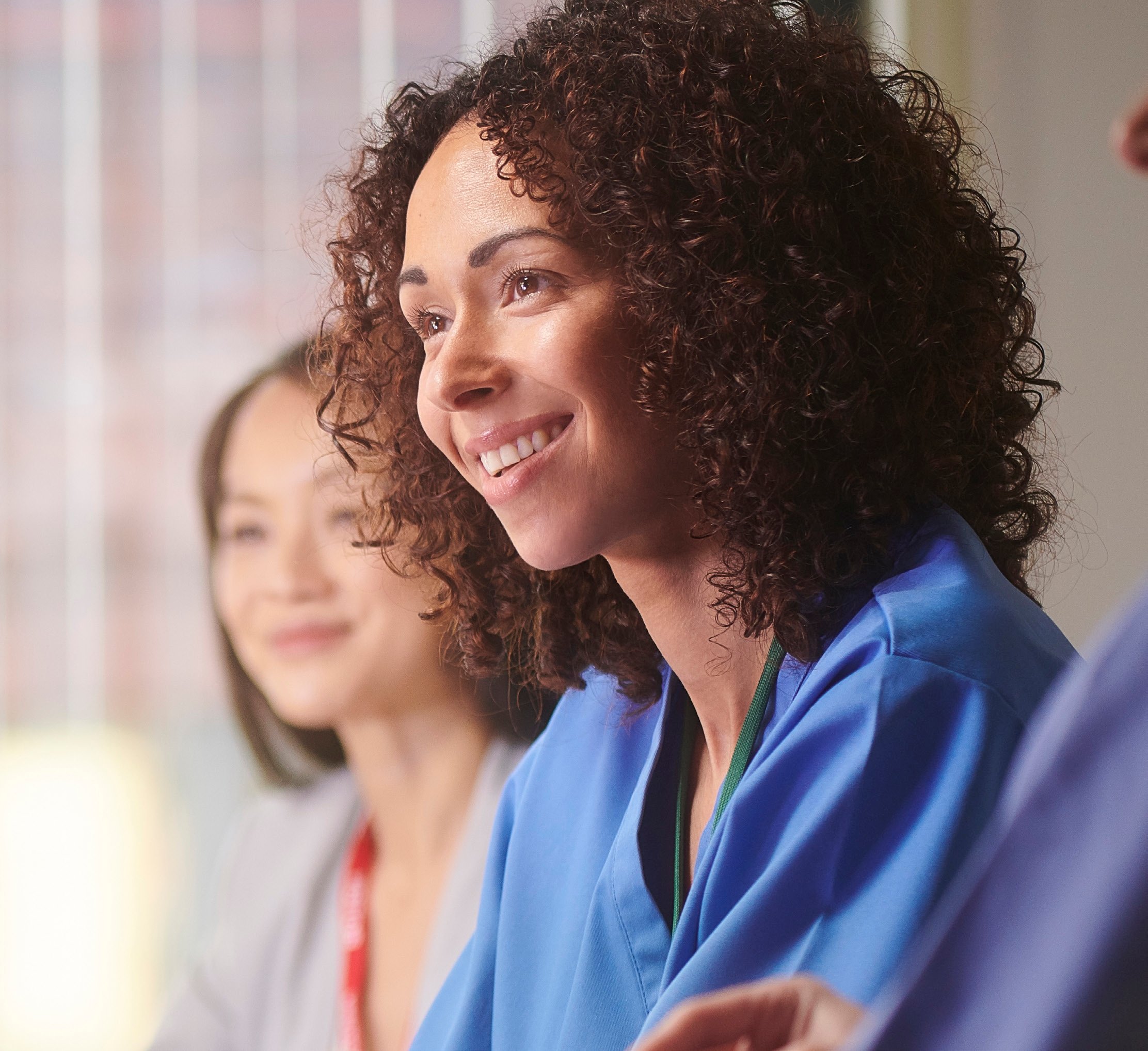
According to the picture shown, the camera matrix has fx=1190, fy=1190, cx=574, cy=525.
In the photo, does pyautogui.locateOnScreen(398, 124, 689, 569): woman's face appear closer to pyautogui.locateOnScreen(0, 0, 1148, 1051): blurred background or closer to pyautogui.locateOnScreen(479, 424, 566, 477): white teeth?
pyautogui.locateOnScreen(479, 424, 566, 477): white teeth

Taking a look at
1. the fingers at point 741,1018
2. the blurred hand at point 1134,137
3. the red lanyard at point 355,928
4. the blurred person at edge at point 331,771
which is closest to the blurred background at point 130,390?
the blurred person at edge at point 331,771

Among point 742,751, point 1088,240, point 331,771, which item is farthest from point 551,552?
point 1088,240

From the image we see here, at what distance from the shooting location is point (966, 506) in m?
0.86

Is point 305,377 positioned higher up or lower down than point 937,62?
Answer: lower down

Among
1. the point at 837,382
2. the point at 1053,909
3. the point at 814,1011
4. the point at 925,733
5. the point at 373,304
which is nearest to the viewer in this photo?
the point at 1053,909

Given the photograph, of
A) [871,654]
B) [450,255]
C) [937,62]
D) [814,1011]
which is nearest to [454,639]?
[450,255]

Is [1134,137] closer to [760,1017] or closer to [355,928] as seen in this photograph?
[760,1017]

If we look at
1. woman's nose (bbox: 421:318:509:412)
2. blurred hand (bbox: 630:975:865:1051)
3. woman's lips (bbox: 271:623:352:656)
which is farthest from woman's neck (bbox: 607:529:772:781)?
woman's lips (bbox: 271:623:352:656)

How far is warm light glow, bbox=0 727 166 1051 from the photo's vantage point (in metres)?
1.75

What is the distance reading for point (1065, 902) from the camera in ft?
0.87

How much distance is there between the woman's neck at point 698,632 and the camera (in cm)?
83

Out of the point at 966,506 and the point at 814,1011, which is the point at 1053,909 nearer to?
the point at 814,1011

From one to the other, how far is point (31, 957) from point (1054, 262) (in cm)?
173

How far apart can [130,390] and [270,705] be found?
58 centimetres
